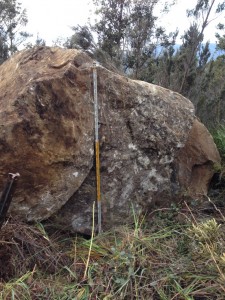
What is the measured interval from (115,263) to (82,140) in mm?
1292

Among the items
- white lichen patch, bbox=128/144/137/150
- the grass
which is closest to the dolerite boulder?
white lichen patch, bbox=128/144/137/150

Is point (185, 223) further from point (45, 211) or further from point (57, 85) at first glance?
point (57, 85)

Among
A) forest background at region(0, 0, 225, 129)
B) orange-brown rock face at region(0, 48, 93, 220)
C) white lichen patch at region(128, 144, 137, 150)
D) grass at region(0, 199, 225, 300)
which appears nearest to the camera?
Answer: grass at region(0, 199, 225, 300)

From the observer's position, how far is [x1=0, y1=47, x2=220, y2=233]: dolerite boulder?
12.9 ft

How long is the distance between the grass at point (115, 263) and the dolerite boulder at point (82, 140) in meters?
0.31

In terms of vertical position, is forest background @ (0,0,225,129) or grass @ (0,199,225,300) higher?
forest background @ (0,0,225,129)

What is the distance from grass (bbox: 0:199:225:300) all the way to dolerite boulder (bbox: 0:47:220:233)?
31 centimetres

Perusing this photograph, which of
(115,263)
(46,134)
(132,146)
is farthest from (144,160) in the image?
(115,263)

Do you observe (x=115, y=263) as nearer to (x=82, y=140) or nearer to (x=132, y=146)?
(x=82, y=140)

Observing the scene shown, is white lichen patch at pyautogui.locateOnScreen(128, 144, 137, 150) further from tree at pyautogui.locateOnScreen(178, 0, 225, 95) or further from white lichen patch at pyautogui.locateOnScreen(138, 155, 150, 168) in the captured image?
tree at pyautogui.locateOnScreen(178, 0, 225, 95)

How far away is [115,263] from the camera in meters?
3.35

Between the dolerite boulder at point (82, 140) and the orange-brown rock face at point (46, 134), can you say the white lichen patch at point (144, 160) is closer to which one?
the dolerite boulder at point (82, 140)

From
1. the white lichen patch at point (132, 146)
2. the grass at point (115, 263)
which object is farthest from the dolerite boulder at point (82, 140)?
the grass at point (115, 263)

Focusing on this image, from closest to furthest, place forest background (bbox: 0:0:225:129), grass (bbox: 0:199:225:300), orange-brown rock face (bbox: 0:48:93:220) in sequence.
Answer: grass (bbox: 0:199:225:300), orange-brown rock face (bbox: 0:48:93:220), forest background (bbox: 0:0:225:129)
